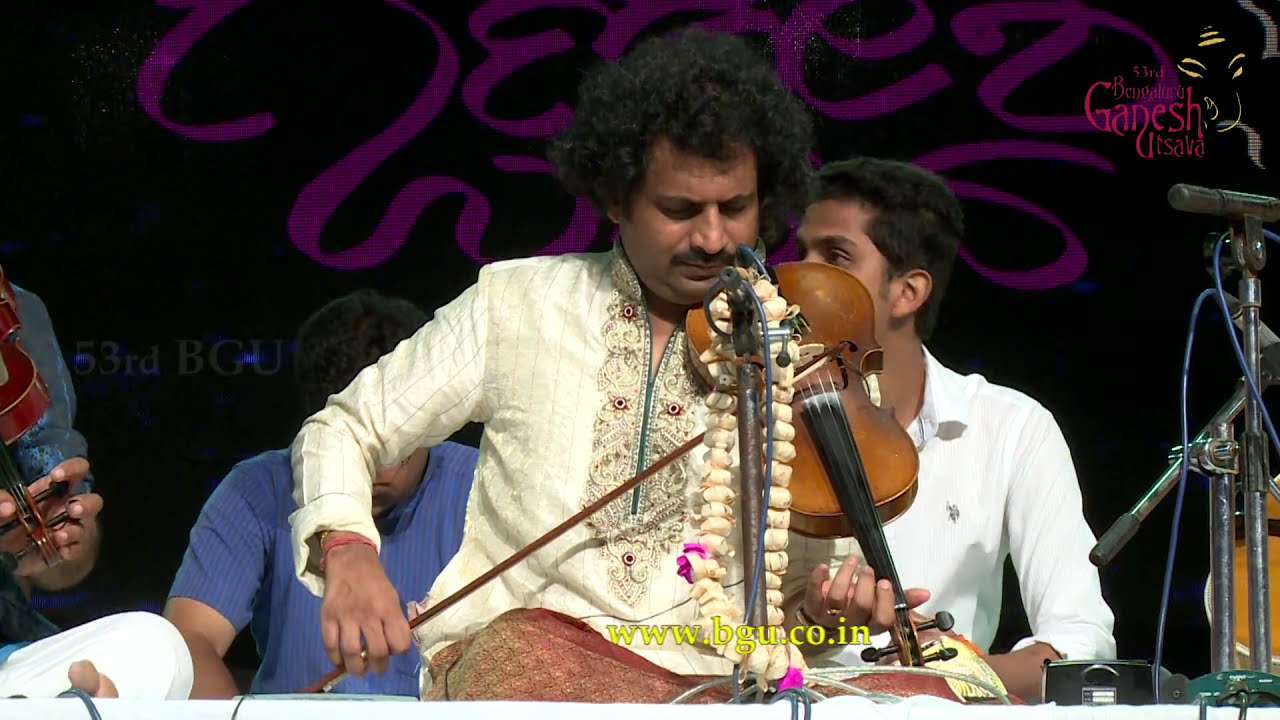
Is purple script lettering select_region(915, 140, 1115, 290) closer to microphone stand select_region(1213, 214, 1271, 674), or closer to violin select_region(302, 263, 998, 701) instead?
violin select_region(302, 263, 998, 701)

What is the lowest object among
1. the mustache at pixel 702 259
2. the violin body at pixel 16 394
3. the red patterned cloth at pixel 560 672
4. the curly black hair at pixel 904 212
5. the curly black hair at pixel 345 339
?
the red patterned cloth at pixel 560 672

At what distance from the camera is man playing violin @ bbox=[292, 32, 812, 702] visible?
2.80 metres

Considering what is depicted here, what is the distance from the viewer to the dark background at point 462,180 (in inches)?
174

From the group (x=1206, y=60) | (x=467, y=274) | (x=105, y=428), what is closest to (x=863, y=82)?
(x=1206, y=60)

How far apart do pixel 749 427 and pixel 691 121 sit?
88 centimetres

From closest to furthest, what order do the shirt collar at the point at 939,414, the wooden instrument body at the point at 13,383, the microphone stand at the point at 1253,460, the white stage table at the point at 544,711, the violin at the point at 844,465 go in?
the white stage table at the point at 544,711
the microphone stand at the point at 1253,460
the violin at the point at 844,465
the wooden instrument body at the point at 13,383
the shirt collar at the point at 939,414

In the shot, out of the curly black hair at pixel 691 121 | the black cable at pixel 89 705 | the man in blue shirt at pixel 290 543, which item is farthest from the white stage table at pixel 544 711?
the man in blue shirt at pixel 290 543

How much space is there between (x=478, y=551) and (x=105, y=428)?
2017 mm

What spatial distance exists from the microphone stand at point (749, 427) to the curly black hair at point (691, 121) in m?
0.70

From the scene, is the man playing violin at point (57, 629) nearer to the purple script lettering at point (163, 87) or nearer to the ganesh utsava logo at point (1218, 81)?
the purple script lettering at point (163, 87)

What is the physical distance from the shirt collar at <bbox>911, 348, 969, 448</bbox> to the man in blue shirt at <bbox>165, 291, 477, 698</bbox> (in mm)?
1141

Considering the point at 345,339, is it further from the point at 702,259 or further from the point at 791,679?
the point at 791,679

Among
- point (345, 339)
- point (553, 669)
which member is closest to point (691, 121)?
point (553, 669)

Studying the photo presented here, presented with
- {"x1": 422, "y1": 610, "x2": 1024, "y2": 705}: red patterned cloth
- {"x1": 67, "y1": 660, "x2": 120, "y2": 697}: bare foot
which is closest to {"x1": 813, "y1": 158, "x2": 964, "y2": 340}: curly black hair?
{"x1": 422, "y1": 610, "x2": 1024, "y2": 705}: red patterned cloth
